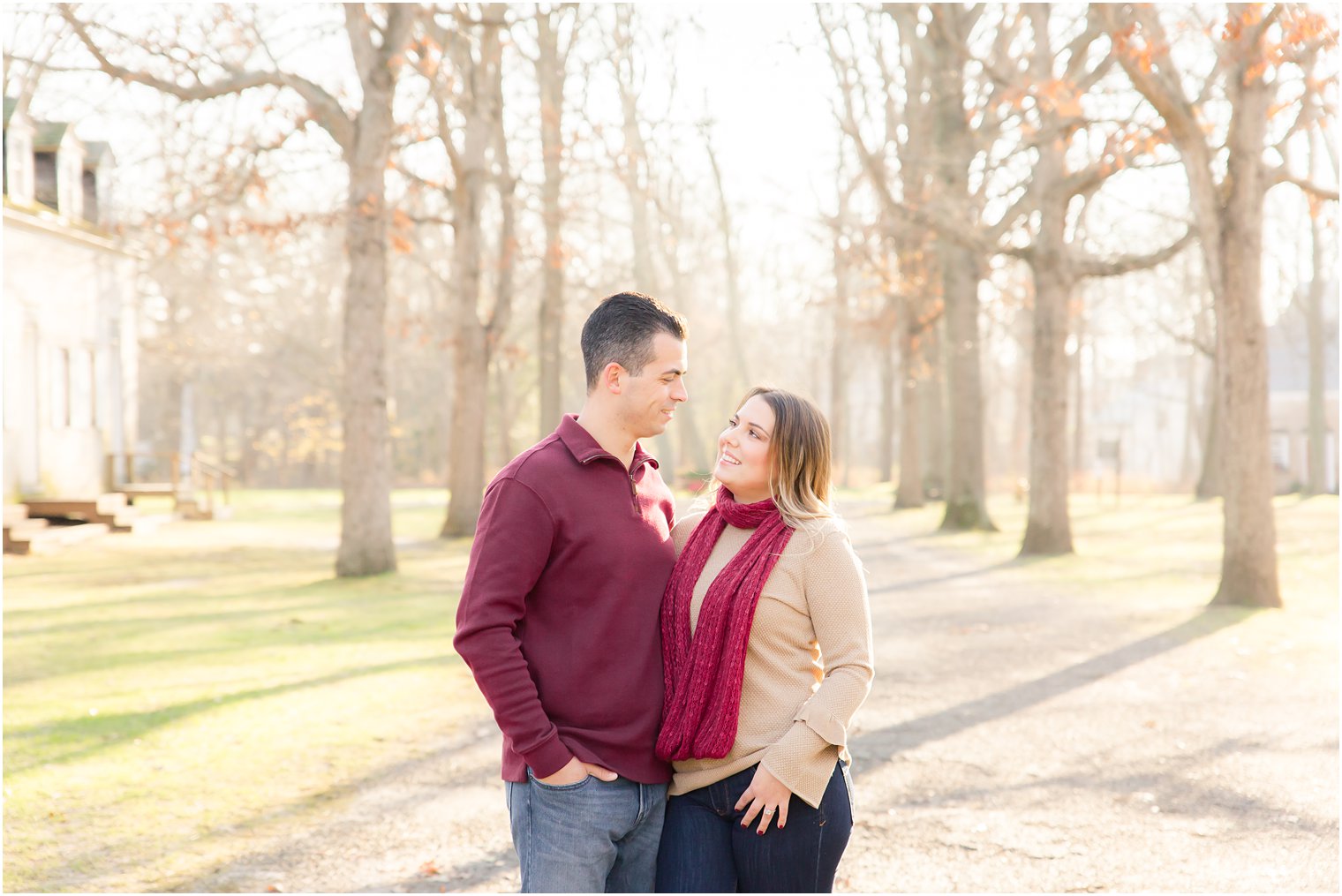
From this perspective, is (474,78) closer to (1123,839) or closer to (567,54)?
(567,54)

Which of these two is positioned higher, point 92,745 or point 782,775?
point 782,775

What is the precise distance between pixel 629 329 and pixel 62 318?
25.1 meters

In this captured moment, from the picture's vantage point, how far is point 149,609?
14.0m

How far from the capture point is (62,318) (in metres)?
25.1

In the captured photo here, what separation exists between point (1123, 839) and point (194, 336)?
47.1m

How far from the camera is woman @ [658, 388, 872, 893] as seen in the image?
3244 millimetres

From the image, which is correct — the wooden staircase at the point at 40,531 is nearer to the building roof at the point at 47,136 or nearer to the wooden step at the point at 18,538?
the wooden step at the point at 18,538

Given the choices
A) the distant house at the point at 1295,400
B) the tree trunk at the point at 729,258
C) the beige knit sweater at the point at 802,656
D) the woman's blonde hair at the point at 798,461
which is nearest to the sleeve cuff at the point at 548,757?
the beige knit sweater at the point at 802,656

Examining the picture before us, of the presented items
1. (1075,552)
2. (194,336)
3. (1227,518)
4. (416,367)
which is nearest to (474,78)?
(1075,552)

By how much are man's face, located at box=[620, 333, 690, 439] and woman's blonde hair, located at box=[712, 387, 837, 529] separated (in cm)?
29

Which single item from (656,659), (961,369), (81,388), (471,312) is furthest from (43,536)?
(656,659)

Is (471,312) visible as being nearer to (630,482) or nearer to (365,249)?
(365,249)

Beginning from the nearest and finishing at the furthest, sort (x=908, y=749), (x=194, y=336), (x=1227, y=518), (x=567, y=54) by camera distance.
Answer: (x=908, y=749), (x=1227, y=518), (x=567, y=54), (x=194, y=336)

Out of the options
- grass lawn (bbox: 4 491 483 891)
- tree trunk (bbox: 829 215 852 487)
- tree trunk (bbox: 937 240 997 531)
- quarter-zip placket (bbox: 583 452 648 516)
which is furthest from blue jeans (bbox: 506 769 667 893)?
tree trunk (bbox: 829 215 852 487)
